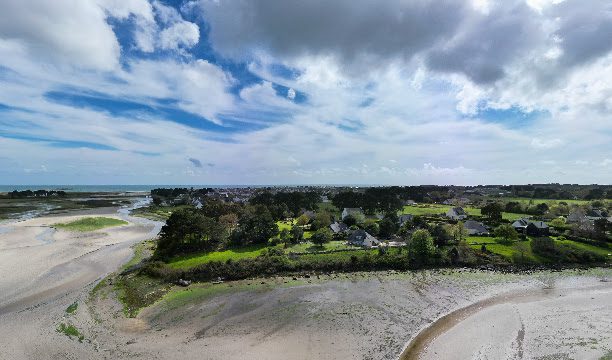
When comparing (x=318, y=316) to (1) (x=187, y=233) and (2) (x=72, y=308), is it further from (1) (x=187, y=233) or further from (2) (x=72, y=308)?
(1) (x=187, y=233)

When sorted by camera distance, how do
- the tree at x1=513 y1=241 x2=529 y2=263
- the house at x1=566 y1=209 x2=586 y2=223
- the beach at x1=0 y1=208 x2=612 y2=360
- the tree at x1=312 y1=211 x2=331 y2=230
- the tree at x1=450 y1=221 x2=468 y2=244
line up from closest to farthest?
the beach at x1=0 y1=208 x2=612 y2=360
the tree at x1=513 y1=241 x2=529 y2=263
the tree at x1=450 y1=221 x2=468 y2=244
the tree at x1=312 y1=211 x2=331 y2=230
the house at x1=566 y1=209 x2=586 y2=223

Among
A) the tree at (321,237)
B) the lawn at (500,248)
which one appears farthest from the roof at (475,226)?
the tree at (321,237)

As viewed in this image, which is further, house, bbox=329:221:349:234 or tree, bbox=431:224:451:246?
house, bbox=329:221:349:234

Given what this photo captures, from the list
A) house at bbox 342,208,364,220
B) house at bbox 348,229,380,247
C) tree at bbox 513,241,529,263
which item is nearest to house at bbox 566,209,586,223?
tree at bbox 513,241,529,263

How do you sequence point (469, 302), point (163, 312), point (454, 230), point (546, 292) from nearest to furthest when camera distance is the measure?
point (163, 312) → point (469, 302) → point (546, 292) → point (454, 230)

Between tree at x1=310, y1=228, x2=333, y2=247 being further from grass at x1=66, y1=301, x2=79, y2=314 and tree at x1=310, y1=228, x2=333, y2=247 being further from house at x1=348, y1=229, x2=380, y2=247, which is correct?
grass at x1=66, y1=301, x2=79, y2=314

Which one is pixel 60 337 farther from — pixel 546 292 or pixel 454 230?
pixel 454 230

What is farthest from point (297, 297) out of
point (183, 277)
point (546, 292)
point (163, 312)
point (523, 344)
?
point (546, 292)
